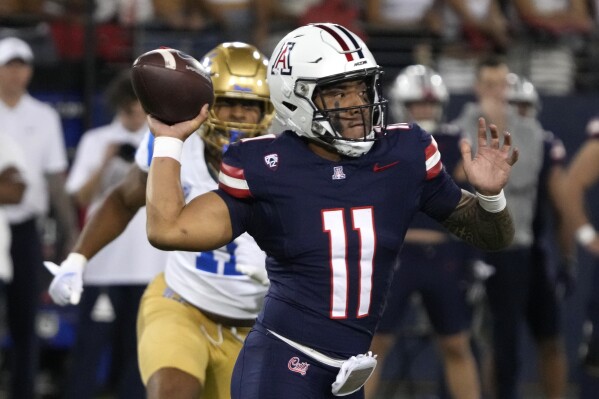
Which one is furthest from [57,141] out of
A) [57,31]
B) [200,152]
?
[200,152]

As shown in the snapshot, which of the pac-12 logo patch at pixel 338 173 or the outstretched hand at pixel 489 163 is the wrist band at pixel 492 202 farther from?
the pac-12 logo patch at pixel 338 173

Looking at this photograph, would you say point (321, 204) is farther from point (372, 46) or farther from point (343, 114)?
point (372, 46)

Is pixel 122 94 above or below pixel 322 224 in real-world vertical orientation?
below

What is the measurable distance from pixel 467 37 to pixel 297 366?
6.45 metres

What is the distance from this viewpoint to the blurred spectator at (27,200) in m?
7.23

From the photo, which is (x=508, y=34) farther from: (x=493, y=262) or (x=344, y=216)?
(x=344, y=216)

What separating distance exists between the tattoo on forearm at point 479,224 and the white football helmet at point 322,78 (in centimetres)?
36

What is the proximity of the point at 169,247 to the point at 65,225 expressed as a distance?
3957 millimetres

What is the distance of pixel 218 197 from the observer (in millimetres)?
3768

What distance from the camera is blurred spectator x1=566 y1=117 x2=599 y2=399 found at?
628 cm

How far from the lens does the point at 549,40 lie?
9781 mm

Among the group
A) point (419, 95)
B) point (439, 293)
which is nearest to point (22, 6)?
point (419, 95)

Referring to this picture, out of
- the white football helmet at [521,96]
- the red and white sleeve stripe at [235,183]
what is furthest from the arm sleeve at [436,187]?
the white football helmet at [521,96]

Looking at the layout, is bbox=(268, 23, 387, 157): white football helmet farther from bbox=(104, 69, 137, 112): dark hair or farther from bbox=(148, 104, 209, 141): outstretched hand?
bbox=(104, 69, 137, 112): dark hair
